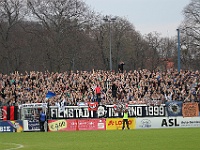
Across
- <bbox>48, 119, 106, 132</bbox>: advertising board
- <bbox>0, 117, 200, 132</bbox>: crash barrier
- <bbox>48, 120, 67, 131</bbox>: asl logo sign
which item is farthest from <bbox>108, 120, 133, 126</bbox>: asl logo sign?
<bbox>48, 120, 67, 131</bbox>: asl logo sign

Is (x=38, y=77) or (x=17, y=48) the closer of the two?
(x=38, y=77)

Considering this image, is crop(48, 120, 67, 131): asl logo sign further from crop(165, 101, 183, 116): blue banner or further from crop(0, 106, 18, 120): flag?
crop(165, 101, 183, 116): blue banner

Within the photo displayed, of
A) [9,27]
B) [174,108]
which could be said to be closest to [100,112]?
[174,108]

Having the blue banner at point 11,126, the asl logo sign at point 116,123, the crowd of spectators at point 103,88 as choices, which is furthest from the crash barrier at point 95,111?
the crowd of spectators at point 103,88

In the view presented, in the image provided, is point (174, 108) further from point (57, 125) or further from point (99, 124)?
point (57, 125)

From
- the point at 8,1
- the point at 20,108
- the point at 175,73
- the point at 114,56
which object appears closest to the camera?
the point at 20,108

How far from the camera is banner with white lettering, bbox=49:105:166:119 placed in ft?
146

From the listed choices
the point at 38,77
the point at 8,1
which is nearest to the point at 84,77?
the point at 38,77

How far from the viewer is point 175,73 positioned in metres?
47.2

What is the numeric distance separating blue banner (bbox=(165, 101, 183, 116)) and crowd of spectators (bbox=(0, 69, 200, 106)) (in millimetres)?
579

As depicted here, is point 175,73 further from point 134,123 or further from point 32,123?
point 32,123

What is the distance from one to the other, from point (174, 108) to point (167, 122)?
1351mm

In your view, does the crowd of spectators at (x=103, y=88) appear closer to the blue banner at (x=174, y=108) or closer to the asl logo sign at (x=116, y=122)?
Answer: the blue banner at (x=174, y=108)

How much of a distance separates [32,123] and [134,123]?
8.64m
